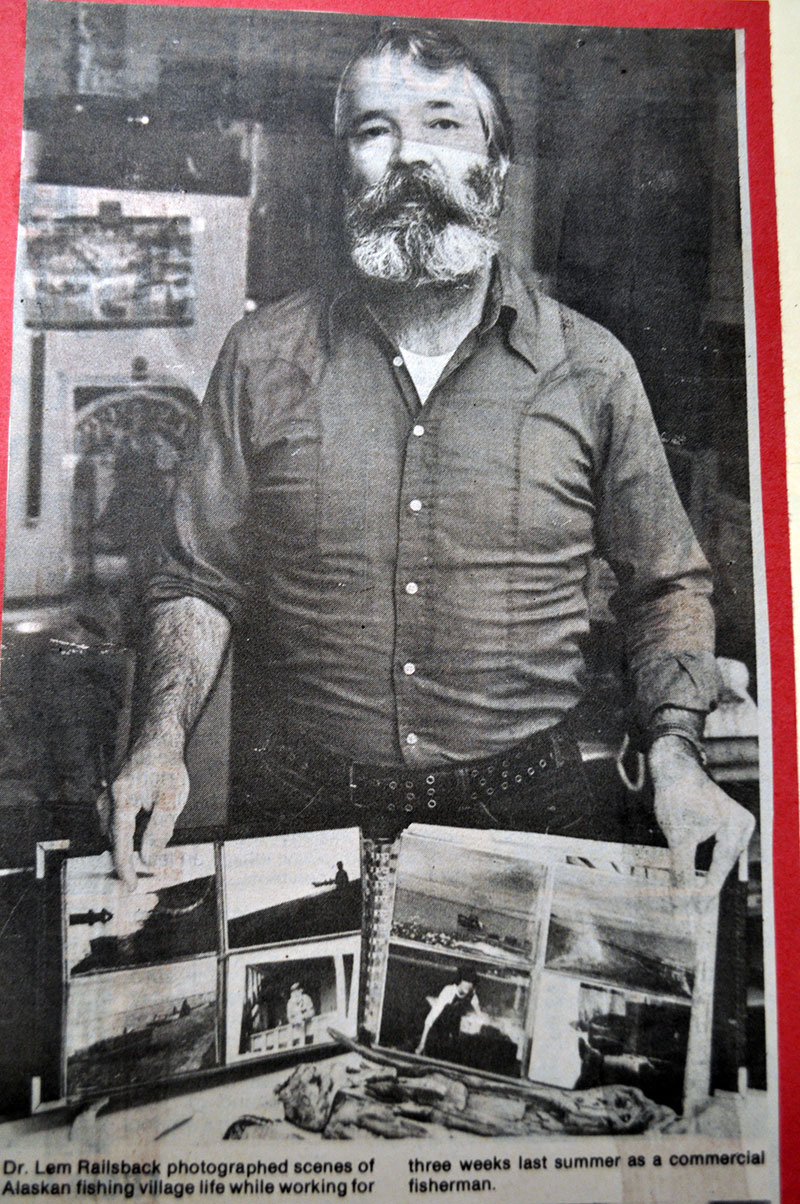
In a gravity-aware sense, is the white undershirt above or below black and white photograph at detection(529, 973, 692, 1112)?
above

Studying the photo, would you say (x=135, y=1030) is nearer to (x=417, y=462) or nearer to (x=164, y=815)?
(x=164, y=815)

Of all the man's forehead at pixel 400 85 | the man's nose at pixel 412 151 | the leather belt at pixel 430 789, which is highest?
the man's forehead at pixel 400 85

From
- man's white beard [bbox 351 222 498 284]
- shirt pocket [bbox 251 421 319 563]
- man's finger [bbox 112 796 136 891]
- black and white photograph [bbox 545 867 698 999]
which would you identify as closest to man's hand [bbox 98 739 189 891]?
man's finger [bbox 112 796 136 891]

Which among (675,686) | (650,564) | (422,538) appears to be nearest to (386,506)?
(422,538)

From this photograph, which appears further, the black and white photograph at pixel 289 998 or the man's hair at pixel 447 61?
the man's hair at pixel 447 61

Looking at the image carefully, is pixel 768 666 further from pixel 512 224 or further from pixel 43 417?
pixel 43 417

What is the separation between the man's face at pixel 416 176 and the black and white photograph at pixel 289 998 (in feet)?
Result: 3.80

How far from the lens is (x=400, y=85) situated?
161cm

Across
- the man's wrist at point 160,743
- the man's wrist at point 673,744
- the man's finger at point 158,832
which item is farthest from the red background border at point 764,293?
the man's finger at point 158,832

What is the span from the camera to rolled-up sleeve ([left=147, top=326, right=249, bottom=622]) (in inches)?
60.8

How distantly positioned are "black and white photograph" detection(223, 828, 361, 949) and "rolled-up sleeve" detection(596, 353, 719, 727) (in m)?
0.57

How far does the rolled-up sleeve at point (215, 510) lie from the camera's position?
1544mm

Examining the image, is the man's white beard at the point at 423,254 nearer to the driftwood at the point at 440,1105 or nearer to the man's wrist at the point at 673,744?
the man's wrist at the point at 673,744

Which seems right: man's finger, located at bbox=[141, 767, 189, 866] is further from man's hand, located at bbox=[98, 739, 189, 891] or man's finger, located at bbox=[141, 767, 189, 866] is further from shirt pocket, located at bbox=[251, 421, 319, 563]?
shirt pocket, located at bbox=[251, 421, 319, 563]
